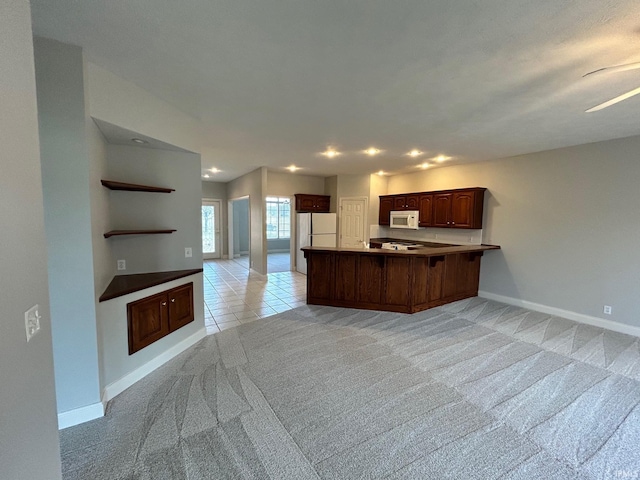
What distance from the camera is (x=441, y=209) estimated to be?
5840 millimetres

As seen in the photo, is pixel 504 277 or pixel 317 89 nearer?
pixel 317 89

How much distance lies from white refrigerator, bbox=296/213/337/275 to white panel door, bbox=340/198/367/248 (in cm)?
25

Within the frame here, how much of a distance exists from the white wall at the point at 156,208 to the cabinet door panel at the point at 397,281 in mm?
2841

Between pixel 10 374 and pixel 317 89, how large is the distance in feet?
8.53

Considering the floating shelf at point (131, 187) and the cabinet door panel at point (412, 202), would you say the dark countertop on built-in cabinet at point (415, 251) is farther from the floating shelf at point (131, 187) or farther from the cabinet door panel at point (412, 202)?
the floating shelf at point (131, 187)

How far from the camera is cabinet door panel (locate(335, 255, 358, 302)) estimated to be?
471 cm

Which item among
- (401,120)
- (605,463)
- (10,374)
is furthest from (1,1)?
(605,463)

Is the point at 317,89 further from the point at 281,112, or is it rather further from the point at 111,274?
the point at 111,274

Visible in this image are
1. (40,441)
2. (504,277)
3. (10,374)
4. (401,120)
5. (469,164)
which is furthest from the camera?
(469,164)

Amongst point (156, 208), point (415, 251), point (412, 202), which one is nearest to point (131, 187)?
point (156, 208)

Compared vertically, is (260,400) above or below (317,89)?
below

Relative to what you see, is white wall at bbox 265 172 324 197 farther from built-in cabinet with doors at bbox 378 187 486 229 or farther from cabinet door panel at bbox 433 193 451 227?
cabinet door panel at bbox 433 193 451 227

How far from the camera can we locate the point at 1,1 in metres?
0.94

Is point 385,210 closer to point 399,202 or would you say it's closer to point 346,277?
point 399,202
